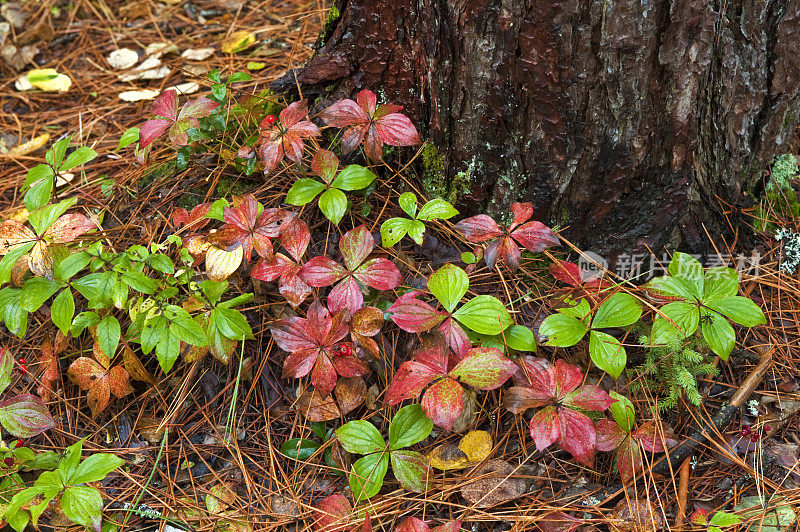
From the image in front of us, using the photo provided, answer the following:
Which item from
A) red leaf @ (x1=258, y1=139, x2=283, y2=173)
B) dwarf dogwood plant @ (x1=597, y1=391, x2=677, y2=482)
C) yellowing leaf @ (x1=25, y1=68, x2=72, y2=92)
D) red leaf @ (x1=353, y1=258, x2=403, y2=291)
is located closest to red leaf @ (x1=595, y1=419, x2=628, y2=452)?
dwarf dogwood plant @ (x1=597, y1=391, x2=677, y2=482)

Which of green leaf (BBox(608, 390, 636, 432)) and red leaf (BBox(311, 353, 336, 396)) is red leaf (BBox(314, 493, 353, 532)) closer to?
red leaf (BBox(311, 353, 336, 396))

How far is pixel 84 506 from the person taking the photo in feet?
5.18

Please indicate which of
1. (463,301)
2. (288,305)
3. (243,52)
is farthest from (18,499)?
(243,52)

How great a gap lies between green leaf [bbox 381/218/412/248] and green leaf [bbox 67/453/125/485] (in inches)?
38.2

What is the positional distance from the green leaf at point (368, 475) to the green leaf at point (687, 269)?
106 centimetres

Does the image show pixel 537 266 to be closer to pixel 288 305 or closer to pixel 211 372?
pixel 288 305

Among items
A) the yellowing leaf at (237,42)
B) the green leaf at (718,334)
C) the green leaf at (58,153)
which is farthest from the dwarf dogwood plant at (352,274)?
the yellowing leaf at (237,42)

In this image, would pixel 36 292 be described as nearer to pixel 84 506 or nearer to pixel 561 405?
pixel 84 506

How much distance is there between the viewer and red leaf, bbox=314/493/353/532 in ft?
5.21

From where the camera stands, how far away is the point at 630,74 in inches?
67.1

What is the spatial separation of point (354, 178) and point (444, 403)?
31.2 inches

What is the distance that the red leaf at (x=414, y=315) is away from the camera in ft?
5.53

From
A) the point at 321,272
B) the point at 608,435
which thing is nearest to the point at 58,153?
the point at 321,272

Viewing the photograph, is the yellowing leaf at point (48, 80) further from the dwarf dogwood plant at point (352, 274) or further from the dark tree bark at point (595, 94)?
the dwarf dogwood plant at point (352, 274)
